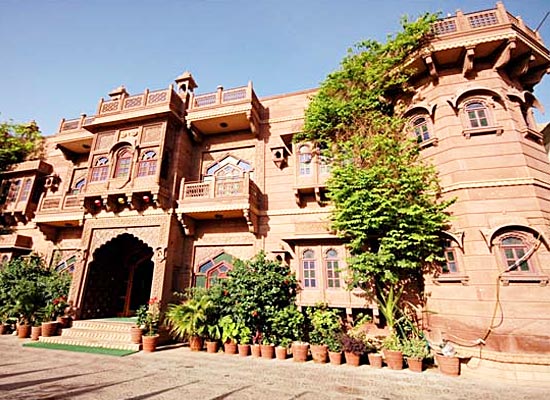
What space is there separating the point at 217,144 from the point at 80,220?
6.77 m

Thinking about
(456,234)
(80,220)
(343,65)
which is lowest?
(456,234)

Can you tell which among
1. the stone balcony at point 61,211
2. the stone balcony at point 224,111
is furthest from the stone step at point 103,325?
the stone balcony at point 224,111

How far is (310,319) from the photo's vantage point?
8.05 m

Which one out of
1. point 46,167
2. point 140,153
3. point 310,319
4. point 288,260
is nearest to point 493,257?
point 310,319

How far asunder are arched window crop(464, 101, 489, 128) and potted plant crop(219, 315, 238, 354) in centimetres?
927

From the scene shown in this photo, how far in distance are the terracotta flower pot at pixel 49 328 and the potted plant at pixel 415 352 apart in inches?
446

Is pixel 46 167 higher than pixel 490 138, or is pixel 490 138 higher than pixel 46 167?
pixel 46 167

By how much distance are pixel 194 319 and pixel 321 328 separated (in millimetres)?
3782

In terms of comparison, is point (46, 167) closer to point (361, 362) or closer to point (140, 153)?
point (140, 153)

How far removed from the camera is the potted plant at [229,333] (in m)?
7.61

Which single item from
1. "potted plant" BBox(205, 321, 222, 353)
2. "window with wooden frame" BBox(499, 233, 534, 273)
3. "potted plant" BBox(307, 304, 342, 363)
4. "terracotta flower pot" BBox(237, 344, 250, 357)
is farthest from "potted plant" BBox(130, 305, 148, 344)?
"window with wooden frame" BBox(499, 233, 534, 273)

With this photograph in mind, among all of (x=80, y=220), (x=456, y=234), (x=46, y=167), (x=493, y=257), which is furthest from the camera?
(x=46, y=167)

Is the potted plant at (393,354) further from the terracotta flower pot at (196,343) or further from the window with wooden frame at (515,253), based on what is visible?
the terracotta flower pot at (196,343)

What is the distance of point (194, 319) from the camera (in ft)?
25.6
